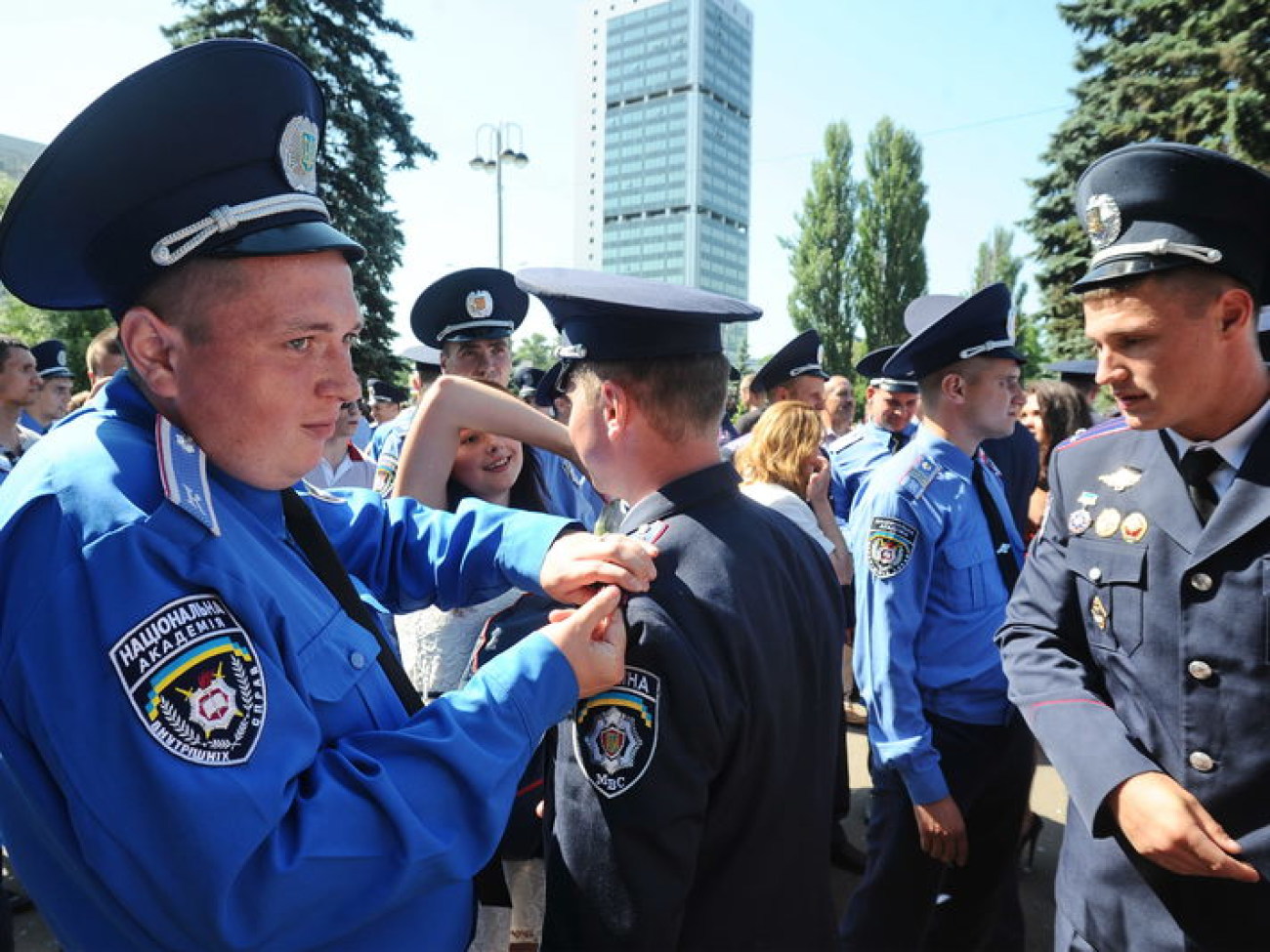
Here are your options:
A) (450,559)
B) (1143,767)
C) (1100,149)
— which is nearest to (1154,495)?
(1143,767)

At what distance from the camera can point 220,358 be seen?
118cm

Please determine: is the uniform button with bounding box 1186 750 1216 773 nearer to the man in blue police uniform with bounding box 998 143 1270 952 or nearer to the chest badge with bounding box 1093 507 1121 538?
the man in blue police uniform with bounding box 998 143 1270 952

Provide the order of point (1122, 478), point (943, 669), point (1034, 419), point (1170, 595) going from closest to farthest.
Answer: point (1170, 595) < point (1122, 478) < point (943, 669) < point (1034, 419)

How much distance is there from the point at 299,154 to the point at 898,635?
2.42 metres

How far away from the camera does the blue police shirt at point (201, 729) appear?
93cm

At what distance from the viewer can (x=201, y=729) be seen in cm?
96

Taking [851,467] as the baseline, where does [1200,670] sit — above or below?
below

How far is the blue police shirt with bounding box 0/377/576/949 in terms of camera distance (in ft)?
3.05

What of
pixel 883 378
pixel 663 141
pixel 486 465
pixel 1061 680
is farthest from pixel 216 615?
pixel 663 141

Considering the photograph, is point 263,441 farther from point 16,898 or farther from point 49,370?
point 49,370

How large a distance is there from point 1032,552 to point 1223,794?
2.58ft

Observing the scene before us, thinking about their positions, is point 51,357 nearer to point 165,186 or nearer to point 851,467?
point 851,467

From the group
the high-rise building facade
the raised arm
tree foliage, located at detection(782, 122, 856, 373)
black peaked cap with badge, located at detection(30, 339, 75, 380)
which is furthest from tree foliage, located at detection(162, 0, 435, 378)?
the high-rise building facade

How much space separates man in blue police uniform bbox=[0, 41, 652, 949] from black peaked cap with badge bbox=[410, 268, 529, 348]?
8.74 feet
